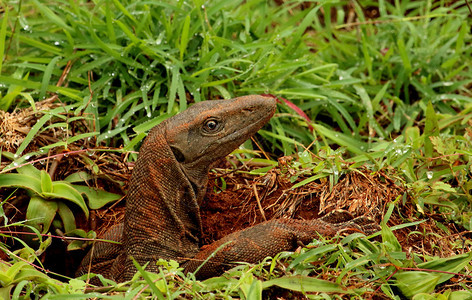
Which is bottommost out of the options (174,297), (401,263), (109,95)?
(401,263)

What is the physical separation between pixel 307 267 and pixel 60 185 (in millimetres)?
1901

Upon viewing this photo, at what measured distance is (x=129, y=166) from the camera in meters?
4.90

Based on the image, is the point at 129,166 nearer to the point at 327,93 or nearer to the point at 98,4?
the point at 98,4

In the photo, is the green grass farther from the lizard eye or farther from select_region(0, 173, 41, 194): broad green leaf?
the lizard eye

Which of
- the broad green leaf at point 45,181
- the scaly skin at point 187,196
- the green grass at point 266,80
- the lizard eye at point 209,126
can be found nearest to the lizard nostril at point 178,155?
the scaly skin at point 187,196

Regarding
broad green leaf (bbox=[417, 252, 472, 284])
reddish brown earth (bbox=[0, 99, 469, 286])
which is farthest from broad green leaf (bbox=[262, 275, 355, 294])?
reddish brown earth (bbox=[0, 99, 469, 286])

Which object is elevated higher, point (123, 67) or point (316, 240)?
point (123, 67)

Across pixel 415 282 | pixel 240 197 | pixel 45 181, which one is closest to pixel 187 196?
pixel 240 197

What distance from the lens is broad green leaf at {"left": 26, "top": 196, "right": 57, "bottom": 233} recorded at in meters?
4.26

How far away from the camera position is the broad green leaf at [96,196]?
15.3 feet

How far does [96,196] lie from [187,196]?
0.93 meters

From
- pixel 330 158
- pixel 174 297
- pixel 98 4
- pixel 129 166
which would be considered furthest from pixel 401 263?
pixel 98 4

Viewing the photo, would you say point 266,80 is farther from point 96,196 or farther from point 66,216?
point 66,216

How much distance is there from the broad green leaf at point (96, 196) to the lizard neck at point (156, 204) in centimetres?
64
